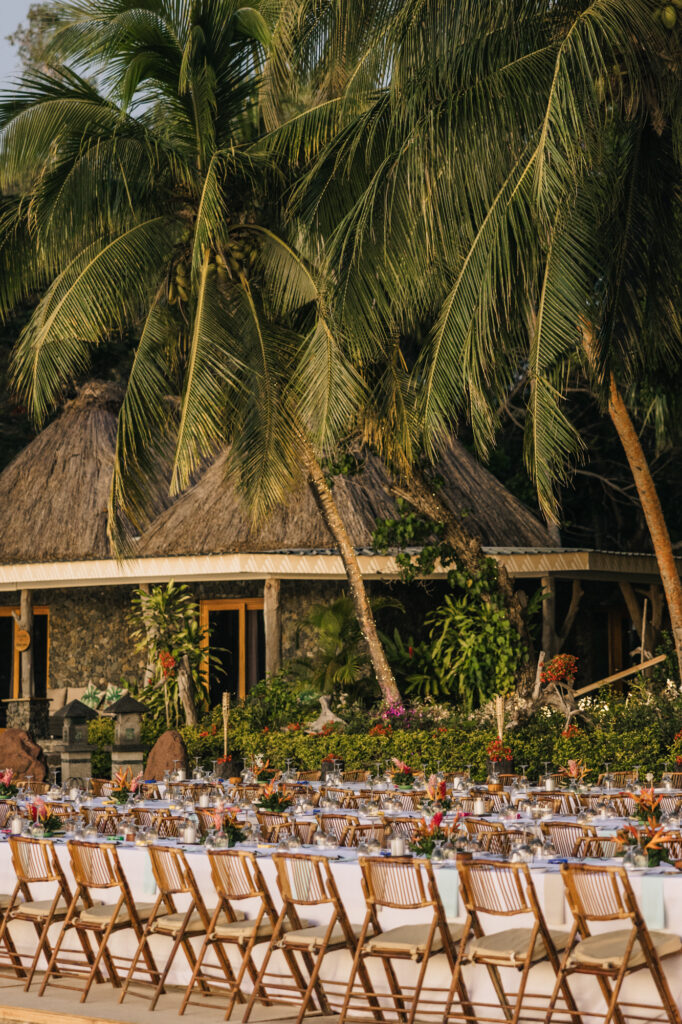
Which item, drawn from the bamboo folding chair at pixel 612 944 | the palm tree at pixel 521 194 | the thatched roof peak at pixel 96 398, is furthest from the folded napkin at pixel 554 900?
the thatched roof peak at pixel 96 398

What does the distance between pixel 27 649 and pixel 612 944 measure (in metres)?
16.0

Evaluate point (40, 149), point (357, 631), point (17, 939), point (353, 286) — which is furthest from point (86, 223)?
point (17, 939)

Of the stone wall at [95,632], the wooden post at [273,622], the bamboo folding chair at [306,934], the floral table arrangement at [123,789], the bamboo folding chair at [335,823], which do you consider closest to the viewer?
the bamboo folding chair at [306,934]

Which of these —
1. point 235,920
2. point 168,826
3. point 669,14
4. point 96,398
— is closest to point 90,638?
point 96,398

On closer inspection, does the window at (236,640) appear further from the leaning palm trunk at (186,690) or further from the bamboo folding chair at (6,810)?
the bamboo folding chair at (6,810)

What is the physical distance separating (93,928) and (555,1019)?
8.14 ft

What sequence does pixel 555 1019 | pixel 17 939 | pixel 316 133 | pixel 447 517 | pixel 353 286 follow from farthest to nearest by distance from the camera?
pixel 447 517
pixel 316 133
pixel 353 286
pixel 17 939
pixel 555 1019

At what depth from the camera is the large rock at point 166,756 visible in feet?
44.2

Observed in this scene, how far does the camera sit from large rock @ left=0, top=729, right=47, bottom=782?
14.3 m

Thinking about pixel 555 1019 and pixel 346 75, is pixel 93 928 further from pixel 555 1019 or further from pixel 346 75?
pixel 346 75

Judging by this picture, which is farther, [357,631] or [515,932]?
[357,631]

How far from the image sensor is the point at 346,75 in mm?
12695

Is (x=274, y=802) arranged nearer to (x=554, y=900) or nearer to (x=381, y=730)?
(x=554, y=900)

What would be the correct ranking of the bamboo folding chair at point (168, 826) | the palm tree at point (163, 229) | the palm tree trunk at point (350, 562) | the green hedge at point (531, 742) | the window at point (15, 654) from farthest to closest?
the window at point (15, 654) → the palm tree trunk at point (350, 562) → the palm tree at point (163, 229) → the green hedge at point (531, 742) → the bamboo folding chair at point (168, 826)
